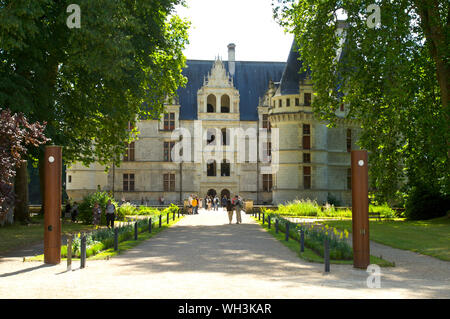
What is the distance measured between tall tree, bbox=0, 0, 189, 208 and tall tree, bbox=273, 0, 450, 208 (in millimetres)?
7519

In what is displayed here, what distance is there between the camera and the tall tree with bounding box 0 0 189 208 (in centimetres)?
1777

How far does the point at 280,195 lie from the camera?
4619cm

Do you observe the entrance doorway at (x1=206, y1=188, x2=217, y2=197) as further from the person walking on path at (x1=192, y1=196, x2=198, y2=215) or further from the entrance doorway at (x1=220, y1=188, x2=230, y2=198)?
the person walking on path at (x1=192, y1=196, x2=198, y2=215)

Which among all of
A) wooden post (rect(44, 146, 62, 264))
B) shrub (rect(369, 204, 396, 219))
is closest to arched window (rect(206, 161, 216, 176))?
shrub (rect(369, 204, 396, 219))

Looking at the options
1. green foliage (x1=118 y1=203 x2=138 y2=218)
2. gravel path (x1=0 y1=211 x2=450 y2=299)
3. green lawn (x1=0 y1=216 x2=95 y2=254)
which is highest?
green foliage (x1=118 y1=203 x2=138 y2=218)

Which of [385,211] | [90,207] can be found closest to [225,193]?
[385,211]

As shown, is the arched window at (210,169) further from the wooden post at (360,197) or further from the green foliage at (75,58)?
the wooden post at (360,197)

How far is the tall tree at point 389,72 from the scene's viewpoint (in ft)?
78.7

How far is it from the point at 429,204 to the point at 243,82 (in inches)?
1153

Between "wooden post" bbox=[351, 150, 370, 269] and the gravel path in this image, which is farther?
"wooden post" bbox=[351, 150, 370, 269]

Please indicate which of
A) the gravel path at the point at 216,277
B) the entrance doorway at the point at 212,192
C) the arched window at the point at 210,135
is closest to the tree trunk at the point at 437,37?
the gravel path at the point at 216,277

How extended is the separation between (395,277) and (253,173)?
43332 millimetres
